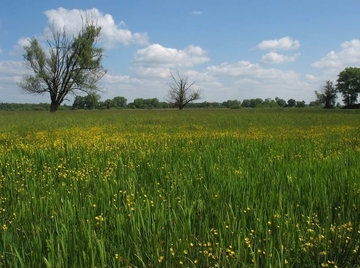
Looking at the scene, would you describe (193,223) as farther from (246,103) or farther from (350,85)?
(246,103)

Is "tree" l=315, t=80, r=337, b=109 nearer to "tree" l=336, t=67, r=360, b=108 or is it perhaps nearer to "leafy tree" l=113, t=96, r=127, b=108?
"tree" l=336, t=67, r=360, b=108

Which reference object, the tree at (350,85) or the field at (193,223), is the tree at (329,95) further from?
the field at (193,223)

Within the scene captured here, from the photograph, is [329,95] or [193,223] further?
[329,95]

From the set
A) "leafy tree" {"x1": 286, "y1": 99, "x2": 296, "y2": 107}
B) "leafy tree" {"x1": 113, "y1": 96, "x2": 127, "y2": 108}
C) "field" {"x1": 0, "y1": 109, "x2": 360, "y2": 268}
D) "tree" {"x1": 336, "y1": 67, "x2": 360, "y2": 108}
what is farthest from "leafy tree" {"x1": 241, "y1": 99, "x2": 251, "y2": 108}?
"field" {"x1": 0, "y1": 109, "x2": 360, "y2": 268}

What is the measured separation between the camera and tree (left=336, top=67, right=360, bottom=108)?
105m

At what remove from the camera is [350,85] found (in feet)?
351

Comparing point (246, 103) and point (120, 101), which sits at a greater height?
point (120, 101)

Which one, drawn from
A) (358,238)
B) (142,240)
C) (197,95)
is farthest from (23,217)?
(197,95)

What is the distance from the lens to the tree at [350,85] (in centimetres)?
10494

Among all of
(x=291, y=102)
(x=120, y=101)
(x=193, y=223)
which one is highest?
(x=120, y=101)

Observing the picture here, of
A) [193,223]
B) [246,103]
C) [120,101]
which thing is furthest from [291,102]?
[193,223]

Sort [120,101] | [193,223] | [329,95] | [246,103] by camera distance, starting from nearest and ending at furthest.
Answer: [193,223] < [329,95] < [246,103] < [120,101]

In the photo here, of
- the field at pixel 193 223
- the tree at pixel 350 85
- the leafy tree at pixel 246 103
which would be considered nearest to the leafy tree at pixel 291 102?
the leafy tree at pixel 246 103

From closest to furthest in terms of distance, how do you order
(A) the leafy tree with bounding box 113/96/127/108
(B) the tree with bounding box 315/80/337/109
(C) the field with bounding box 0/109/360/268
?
(C) the field with bounding box 0/109/360/268 → (B) the tree with bounding box 315/80/337/109 → (A) the leafy tree with bounding box 113/96/127/108
